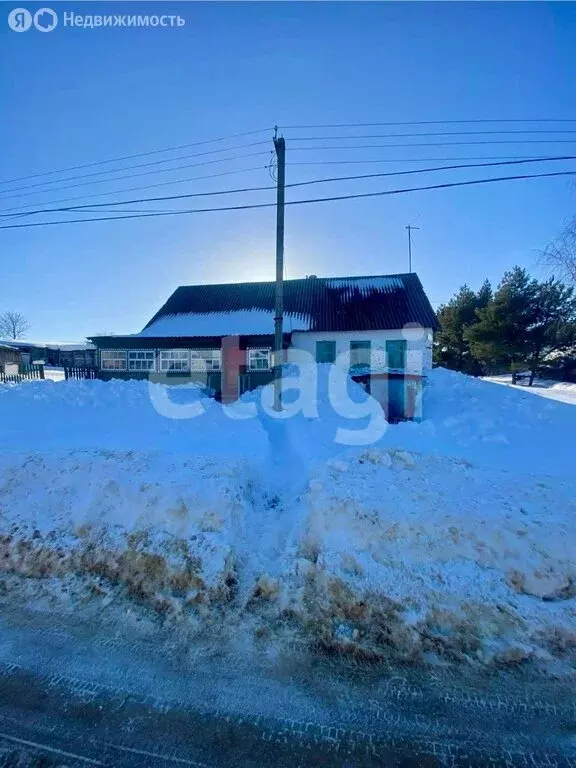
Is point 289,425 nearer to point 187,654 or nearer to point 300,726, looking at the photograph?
point 187,654

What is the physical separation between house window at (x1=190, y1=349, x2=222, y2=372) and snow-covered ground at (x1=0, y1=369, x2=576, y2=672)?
1021 cm

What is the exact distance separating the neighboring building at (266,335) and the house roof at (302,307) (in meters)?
0.05

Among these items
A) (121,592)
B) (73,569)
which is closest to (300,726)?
(121,592)

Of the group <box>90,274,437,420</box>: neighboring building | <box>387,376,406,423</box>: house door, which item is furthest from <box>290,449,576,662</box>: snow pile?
<box>90,274,437,420</box>: neighboring building

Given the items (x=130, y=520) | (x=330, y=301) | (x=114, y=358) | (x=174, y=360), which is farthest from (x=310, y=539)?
(x=330, y=301)

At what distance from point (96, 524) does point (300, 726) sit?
3.27 metres

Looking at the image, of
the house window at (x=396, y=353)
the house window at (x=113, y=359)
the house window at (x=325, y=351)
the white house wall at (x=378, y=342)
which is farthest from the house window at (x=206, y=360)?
the house window at (x=396, y=353)

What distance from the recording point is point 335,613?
12.1 ft

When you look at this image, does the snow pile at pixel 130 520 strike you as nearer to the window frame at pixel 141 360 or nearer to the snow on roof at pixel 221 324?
the snow on roof at pixel 221 324

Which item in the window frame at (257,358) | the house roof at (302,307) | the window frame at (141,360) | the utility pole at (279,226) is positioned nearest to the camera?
the utility pole at (279,226)

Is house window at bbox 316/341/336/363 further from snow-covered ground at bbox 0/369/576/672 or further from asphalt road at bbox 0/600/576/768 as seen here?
asphalt road at bbox 0/600/576/768

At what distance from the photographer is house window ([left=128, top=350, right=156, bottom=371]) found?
18188 mm

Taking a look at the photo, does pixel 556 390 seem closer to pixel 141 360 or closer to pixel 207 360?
pixel 207 360

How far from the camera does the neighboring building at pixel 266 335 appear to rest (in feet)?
56.1
